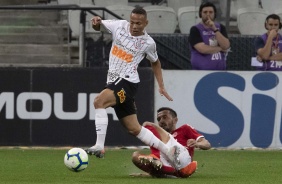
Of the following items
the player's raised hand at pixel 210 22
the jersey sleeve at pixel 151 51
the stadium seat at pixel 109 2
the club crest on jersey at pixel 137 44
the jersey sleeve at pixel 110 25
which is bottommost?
the stadium seat at pixel 109 2

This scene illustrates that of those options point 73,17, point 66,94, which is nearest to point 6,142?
point 66,94

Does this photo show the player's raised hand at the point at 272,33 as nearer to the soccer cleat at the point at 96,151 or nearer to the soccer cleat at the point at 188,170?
the soccer cleat at the point at 188,170

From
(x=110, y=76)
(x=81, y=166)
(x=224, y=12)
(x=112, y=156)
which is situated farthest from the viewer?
(x=224, y=12)

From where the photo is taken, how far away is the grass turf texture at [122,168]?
11.1 metres

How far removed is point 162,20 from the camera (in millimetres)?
20281

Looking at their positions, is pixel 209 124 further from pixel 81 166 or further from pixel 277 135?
pixel 81 166

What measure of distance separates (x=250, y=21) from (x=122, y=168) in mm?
8246

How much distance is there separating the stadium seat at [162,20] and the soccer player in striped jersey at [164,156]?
28.2ft

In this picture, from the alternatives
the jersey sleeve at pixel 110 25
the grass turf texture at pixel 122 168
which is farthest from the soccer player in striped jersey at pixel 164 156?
the jersey sleeve at pixel 110 25

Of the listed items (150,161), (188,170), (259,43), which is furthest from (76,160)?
(259,43)

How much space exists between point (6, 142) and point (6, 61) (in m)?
1.44

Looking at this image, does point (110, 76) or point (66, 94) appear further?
point (66, 94)

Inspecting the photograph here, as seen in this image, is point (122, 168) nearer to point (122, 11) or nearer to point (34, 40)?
point (34, 40)

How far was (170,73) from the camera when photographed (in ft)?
57.2
